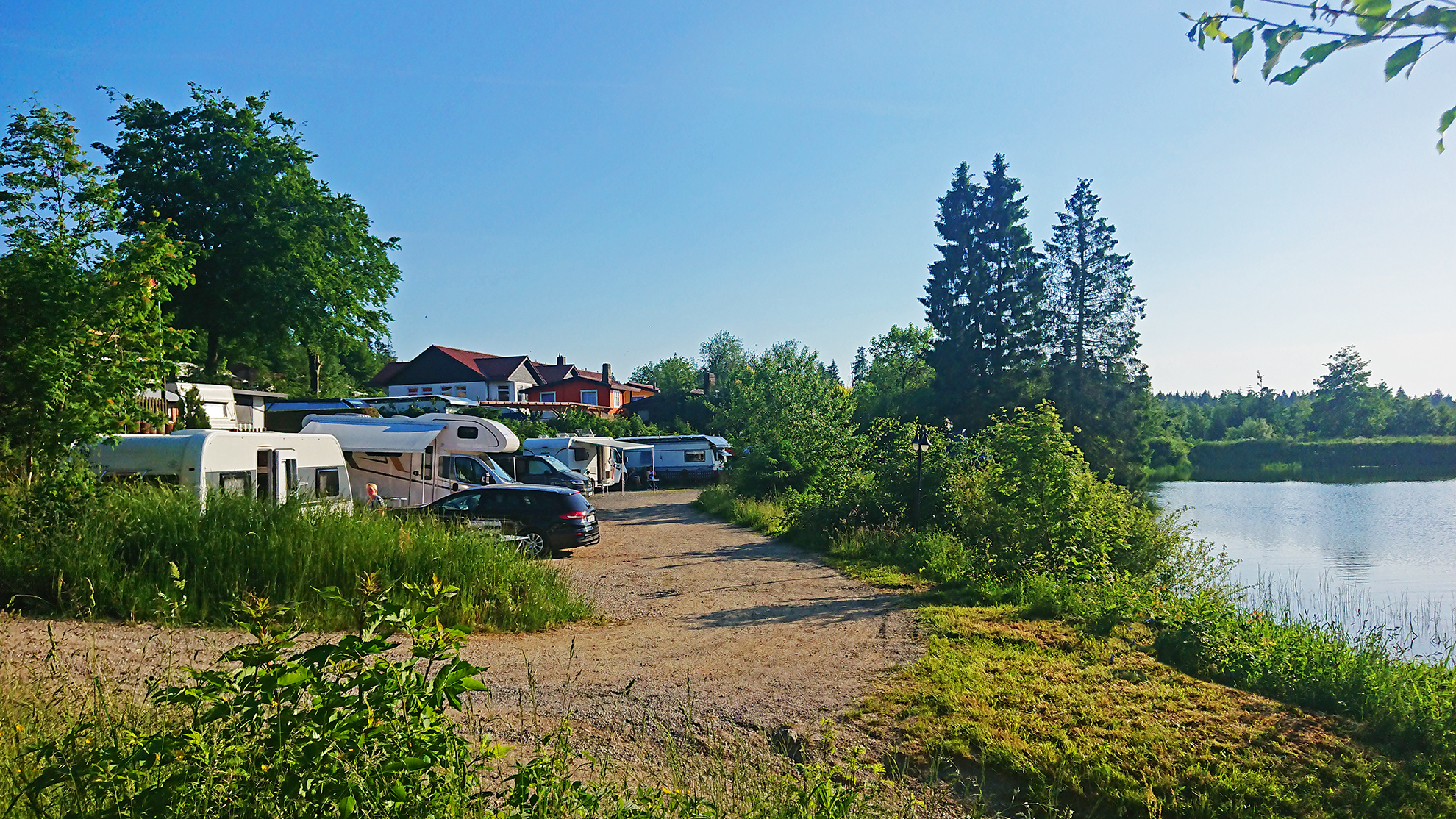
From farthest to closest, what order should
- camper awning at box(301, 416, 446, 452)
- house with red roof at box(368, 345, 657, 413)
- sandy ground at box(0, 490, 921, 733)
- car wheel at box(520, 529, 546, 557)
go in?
house with red roof at box(368, 345, 657, 413), camper awning at box(301, 416, 446, 452), car wheel at box(520, 529, 546, 557), sandy ground at box(0, 490, 921, 733)

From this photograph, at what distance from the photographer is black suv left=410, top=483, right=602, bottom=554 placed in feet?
52.7

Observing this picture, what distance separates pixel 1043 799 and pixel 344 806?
14.4 ft

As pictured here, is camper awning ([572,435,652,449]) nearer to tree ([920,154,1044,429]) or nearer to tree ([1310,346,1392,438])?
tree ([920,154,1044,429])

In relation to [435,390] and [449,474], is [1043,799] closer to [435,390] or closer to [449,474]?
[449,474]

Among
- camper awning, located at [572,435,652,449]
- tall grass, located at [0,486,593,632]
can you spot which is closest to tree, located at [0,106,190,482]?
tall grass, located at [0,486,593,632]

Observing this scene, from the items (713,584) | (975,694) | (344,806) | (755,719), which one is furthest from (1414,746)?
(713,584)

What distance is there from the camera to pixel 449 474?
22688 millimetres

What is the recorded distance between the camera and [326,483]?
16703mm

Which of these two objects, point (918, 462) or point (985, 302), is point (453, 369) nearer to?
point (985, 302)

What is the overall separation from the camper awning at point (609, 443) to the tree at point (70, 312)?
1006 inches

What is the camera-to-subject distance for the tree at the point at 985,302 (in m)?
41.8

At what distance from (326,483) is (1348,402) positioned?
99605 mm

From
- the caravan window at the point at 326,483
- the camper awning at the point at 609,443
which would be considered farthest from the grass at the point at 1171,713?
the camper awning at the point at 609,443

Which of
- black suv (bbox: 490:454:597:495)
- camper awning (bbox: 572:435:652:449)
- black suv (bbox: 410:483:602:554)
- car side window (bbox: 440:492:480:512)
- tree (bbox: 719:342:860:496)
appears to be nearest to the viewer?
black suv (bbox: 410:483:602:554)
